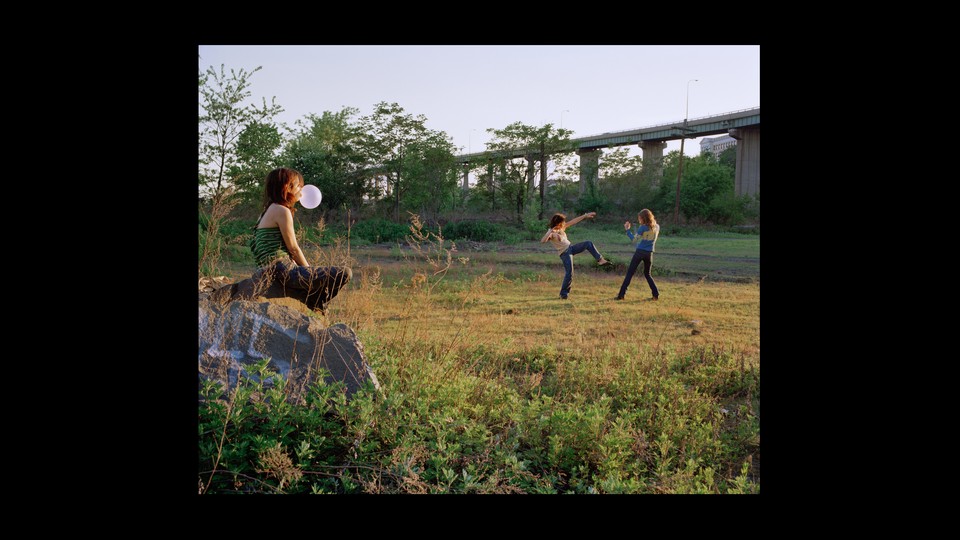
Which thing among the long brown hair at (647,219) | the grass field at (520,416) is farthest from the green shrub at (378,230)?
the grass field at (520,416)

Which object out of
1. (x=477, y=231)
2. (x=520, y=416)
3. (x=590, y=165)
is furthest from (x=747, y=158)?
(x=520, y=416)

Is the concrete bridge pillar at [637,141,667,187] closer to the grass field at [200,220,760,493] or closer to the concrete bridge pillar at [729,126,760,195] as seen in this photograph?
the concrete bridge pillar at [729,126,760,195]

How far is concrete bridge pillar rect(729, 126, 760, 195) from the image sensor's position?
21.5 meters

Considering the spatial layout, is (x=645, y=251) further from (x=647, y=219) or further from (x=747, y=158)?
(x=747, y=158)

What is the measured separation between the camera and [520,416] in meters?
3.65

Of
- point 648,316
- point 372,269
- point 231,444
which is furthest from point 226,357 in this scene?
point 372,269

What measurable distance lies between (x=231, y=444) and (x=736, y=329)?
5765 mm

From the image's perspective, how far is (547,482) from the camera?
3184mm

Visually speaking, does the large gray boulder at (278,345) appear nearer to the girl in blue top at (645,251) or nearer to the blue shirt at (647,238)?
the girl in blue top at (645,251)

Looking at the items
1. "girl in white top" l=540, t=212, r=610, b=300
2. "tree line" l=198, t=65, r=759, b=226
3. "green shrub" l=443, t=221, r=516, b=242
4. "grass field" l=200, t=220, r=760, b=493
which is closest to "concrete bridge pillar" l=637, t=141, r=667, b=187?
"tree line" l=198, t=65, r=759, b=226

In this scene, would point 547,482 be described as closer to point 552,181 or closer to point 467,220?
point 467,220

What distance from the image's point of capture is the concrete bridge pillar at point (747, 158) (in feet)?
70.7

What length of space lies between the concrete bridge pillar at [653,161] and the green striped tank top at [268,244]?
2176 centimetres

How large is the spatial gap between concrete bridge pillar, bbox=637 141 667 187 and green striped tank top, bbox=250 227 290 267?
21764 mm
